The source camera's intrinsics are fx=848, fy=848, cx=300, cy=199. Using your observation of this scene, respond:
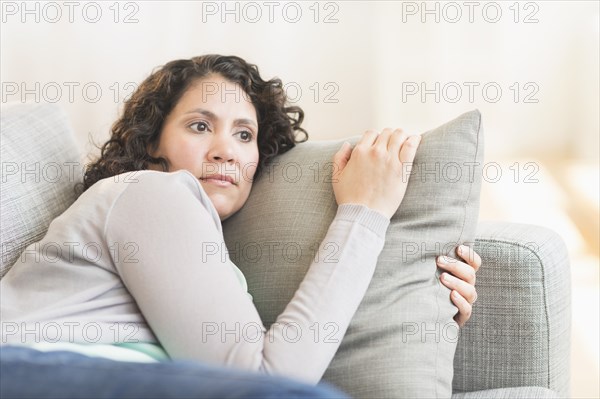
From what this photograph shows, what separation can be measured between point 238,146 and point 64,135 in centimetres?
35

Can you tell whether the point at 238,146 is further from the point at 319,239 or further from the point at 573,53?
the point at 573,53

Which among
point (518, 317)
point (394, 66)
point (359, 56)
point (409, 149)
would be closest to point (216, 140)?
point (409, 149)

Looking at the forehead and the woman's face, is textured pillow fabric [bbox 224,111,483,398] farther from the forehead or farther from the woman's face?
the forehead

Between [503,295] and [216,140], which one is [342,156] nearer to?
[216,140]

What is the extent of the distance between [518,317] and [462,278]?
0.13m

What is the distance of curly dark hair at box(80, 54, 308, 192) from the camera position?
1.50m

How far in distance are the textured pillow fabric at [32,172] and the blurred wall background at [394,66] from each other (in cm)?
173

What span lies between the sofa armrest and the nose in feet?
1.46

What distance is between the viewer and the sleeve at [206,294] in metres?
1.12

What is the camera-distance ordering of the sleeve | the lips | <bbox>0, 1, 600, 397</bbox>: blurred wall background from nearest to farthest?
1. the sleeve
2. the lips
3. <bbox>0, 1, 600, 397</bbox>: blurred wall background

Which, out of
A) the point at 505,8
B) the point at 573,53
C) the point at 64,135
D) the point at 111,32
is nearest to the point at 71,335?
the point at 64,135

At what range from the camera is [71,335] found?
1.14m

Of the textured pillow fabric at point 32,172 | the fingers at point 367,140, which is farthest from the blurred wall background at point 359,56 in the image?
the fingers at point 367,140

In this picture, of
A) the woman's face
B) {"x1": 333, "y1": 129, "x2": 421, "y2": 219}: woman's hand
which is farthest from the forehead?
{"x1": 333, "y1": 129, "x2": 421, "y2": 219}: woman's hand
